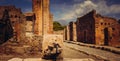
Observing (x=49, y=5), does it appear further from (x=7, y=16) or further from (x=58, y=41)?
(x=58, y=41)

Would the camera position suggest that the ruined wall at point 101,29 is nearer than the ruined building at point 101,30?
No

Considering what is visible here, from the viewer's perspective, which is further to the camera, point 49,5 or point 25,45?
point 49,5

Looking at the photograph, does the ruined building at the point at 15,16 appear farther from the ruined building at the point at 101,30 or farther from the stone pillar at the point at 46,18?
the ruined building at the point at 101,30

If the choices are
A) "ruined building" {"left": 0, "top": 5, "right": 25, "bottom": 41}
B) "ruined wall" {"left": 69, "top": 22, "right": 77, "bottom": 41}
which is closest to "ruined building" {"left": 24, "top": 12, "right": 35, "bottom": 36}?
"ruined building" {"left": 0, "top": 5, "right": 25, "bottom": 41}

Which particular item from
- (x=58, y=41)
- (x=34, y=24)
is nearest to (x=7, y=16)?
(x=34, y=24)

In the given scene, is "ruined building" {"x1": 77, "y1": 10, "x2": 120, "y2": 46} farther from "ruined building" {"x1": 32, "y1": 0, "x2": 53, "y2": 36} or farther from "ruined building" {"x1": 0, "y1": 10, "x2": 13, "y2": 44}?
"ruined building" {"x1": 0, "y1": 10, "x2": 13, "y2": 44}

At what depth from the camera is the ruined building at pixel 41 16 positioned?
22.2 meters

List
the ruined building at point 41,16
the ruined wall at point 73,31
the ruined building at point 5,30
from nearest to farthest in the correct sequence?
the ruined building at point 5,30, the ruined building at point 41,16, the ruined wall at point 73,31

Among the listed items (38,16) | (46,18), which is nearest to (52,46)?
(46,18)

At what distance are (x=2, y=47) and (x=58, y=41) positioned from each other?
6377 mm

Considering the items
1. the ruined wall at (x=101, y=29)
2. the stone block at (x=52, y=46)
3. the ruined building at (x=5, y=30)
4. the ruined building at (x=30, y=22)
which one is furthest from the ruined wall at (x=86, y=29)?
the stone block at (x=52, y=46)

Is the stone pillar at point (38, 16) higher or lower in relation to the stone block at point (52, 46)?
higher

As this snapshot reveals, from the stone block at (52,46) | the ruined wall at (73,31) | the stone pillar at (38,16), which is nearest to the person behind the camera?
the stone block at (52,46)

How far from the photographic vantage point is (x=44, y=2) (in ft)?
75.7
